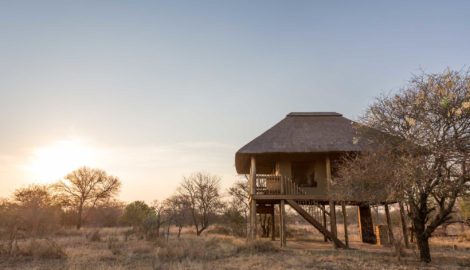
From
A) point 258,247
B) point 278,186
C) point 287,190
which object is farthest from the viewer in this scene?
point 278,186

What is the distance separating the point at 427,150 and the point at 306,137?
724 cm

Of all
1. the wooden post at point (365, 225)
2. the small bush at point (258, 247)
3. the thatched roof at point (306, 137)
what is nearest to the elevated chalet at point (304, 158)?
the thatched roof at point (306, 137)

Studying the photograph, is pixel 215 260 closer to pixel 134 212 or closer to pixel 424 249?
pixel 424 249

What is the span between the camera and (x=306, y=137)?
16.4 m

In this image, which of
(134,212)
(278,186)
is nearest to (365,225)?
(278,186)

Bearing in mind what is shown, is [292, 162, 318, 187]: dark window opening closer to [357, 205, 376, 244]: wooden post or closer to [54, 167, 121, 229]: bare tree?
[357, 205, 376, 244]: wooden post


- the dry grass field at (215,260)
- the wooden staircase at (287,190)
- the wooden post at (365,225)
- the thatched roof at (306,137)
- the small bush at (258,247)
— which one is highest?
the thatched roof at (306,137)

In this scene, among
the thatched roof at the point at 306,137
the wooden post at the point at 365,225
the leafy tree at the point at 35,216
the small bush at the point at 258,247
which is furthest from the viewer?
the leafy tree at the point at 35,216

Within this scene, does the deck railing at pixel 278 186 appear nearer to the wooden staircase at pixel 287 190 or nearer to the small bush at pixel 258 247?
the wooden staircase at pixel 287 190

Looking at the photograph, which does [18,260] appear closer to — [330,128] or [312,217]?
[312,217]

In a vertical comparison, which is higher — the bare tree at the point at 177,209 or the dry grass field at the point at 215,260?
the bare tree at the point at 177,209

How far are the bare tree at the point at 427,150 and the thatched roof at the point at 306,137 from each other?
12.3 ft

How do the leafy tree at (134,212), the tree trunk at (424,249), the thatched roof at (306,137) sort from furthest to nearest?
the leafy tree at (134,212) < the thatched roof at (306,137) < the tree trunk at (424,249)

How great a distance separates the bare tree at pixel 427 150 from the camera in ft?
29.8
